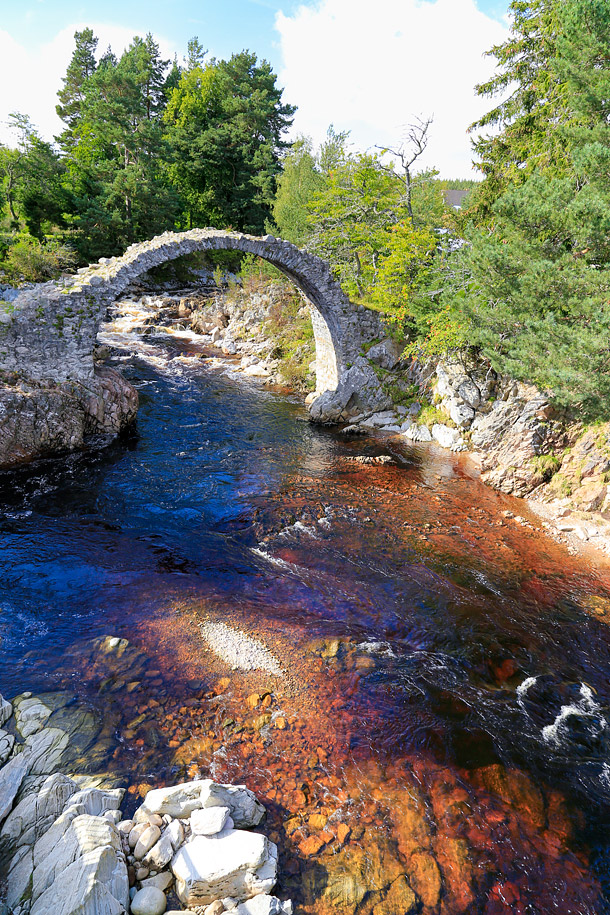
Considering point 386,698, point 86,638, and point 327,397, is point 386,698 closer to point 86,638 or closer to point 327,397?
point 86,638

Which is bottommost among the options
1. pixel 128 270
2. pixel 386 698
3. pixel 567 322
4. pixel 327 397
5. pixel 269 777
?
pixel 269 777

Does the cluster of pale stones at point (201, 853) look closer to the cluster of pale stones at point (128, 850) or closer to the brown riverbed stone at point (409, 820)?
the cluster of pale stones at point (128, 850)

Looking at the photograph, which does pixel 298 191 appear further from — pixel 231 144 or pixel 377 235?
pixel 231 144

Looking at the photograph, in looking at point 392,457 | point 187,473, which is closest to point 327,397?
point 392,457

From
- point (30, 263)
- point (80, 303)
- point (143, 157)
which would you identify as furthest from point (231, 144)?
point (80, 303)

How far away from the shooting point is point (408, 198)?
Answer: 59.8 feet

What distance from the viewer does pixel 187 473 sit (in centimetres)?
1270

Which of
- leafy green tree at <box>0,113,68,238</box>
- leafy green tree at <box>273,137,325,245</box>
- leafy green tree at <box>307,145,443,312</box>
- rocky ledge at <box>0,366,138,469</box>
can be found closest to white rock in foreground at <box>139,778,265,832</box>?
rocky ledge at <box>0,366,138,469</box>

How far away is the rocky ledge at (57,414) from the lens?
1191 centimetres

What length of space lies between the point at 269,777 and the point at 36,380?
40.6 feet

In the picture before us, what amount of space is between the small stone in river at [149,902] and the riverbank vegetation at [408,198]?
33.1ft

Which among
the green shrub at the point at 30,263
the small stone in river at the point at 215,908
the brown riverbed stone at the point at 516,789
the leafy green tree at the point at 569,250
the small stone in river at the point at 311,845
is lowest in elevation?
the small stone in river at the point at 311,845

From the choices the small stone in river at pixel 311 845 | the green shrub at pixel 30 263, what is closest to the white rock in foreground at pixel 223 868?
the small stone in river at pixel 311 845

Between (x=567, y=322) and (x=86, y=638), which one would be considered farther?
(x=567, y=322)
